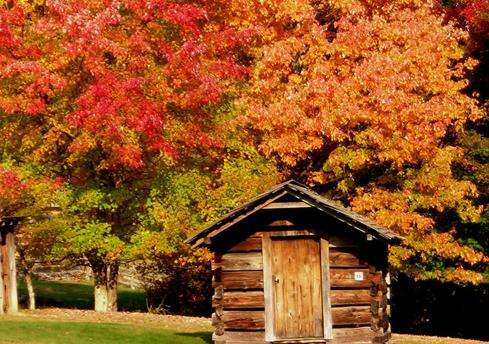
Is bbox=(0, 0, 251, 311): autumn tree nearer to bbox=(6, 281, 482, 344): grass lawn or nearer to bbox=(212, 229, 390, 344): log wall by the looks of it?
bbox=(6, 281, 482, 344): grass lawn

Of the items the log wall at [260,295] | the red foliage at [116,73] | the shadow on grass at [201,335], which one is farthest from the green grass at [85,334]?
the red foliage at [116,73]

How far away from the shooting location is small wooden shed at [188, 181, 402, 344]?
23203 millimetres

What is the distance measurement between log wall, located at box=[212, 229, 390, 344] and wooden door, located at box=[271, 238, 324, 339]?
0.36 metres

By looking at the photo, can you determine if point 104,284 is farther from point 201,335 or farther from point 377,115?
point 377,115

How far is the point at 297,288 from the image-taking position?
2341cm

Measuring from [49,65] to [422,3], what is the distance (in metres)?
14.9

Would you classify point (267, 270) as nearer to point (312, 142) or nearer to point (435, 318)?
point (312, 142)

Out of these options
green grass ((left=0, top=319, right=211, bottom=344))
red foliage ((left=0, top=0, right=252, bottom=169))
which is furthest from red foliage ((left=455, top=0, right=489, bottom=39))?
green grass ((left=0, top=319, right=211, bottom=344))

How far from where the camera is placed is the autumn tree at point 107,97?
94.2 feet

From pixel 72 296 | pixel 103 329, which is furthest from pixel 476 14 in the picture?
pixel 72 296

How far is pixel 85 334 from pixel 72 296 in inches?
738

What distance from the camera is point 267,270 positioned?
914 inches

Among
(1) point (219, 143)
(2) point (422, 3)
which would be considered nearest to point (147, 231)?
(1) point (219, 143)

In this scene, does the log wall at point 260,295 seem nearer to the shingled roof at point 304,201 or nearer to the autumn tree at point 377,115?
the shingled roof at point 304,201
